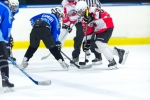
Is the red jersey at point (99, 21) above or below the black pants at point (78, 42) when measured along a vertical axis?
above

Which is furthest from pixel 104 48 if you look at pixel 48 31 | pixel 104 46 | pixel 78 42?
pixel 48 31

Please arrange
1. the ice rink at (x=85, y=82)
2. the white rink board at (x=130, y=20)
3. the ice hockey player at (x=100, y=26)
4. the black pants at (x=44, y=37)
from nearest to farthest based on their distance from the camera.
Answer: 1. the ice rink at (x=85, y=82)
2. the black pants at (x=44, y=37)
3. the ice hockey player at (x=100, y=26)
4. the white rink board at (x=130, y=20)

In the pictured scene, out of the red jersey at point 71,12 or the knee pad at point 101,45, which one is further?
the red jersey at point 71,12

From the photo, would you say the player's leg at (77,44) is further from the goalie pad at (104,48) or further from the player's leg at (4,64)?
the player's leg at (4,64)

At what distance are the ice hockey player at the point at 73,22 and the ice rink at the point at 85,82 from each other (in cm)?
28

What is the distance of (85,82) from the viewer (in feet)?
14.4

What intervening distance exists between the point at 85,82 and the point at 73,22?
1.90 m

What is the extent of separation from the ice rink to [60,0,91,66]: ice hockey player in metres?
0.28

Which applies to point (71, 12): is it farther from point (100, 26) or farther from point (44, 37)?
point (44, 37)

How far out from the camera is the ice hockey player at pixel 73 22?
5676mm

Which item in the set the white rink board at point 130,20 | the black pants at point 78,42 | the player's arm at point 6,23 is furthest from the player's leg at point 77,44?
the white rink board at point 130,20

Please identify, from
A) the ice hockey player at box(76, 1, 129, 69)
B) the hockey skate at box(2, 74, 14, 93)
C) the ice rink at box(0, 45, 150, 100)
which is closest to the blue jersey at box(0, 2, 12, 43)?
the hockey skate at box(2, 74, 14, 93)

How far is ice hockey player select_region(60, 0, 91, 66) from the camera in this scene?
223 inches

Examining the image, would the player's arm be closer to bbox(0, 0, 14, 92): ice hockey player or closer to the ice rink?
bbox(0, 0, 14, 92): ice hockey player
